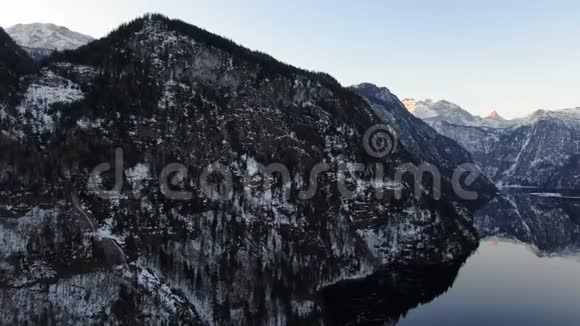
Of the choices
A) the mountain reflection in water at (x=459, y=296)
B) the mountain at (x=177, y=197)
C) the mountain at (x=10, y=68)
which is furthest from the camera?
the mountain at (x=10, y=68)

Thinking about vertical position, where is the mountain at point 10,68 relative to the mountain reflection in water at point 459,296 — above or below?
above

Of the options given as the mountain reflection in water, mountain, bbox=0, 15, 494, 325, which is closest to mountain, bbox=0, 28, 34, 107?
mountain, bbox=0, 15, 494, 325

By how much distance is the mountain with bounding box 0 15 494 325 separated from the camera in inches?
4050

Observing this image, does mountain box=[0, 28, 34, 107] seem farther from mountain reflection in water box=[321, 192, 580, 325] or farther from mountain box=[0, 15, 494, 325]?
mountain reflection in water box=[321, 192, 580, 325]

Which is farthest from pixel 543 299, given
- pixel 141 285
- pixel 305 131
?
pixel 141 285

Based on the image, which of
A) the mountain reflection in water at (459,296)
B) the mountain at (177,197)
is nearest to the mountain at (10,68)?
the mountain at (177,197)

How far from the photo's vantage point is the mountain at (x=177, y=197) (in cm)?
10288

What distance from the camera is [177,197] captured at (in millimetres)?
137000

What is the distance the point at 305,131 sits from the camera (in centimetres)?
18912

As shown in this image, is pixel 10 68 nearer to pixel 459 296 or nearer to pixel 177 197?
pixel 177 197

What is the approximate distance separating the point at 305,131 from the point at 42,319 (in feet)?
391

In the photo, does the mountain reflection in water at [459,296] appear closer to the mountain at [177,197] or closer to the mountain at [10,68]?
the mountain at [177,197]

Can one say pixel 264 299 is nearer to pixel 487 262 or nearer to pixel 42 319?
pixel 42 319

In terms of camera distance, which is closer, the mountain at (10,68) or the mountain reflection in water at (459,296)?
the mountain reflection in water at (459,296)
